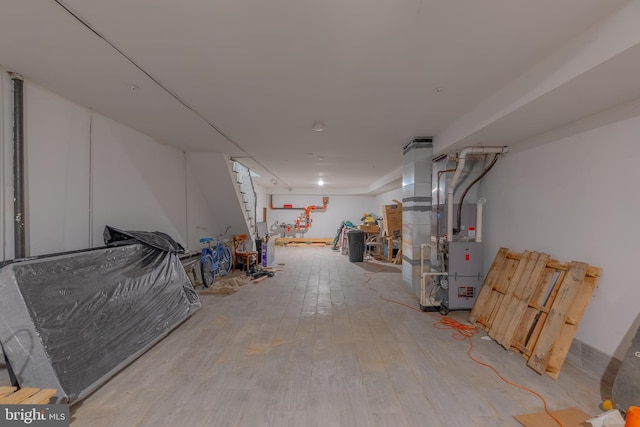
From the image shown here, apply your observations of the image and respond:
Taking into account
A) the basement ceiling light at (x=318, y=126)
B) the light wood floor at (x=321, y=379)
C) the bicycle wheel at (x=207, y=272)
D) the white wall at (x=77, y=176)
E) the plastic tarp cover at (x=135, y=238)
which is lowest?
the light wood floor at (x=321, y=379)

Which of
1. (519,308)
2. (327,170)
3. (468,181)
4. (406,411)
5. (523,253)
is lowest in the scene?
(406,411)

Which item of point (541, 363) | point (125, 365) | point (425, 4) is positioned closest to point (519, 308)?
point (541, 363)

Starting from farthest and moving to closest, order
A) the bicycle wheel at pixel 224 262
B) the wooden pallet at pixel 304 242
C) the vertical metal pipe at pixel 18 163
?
the wooden pallet at pixel 304 242
the bicycle wheel at pixel 224 262
the vertical metal pipe at pixel 18 163

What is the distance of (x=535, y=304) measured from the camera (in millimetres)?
2645

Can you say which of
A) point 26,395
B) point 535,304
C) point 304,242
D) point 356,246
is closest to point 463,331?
point 535,304

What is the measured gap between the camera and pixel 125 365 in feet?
7.55

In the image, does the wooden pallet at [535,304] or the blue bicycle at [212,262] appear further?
the blue bicycle at [212,262]

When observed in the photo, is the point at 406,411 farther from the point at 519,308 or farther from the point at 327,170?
the point at 327,170

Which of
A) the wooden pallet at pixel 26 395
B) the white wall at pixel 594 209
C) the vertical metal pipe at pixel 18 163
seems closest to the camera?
the wooden pallet at pixel 26 395

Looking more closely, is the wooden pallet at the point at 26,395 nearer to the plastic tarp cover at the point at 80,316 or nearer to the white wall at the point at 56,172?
the plastic tarp cover at the point at 80,316

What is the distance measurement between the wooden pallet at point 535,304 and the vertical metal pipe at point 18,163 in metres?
4.62

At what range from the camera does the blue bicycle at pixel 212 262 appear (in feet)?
15.9

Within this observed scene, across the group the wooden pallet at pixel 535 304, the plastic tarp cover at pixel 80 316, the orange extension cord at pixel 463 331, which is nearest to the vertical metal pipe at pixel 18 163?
the plastic tarp cover at pixel 80 316

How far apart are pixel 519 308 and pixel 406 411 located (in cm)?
182
